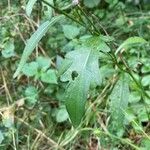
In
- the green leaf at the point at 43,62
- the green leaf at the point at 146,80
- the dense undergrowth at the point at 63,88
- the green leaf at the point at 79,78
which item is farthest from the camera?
the green leaf at the point at 43,62

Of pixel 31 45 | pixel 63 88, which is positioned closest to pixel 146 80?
pixel 63 88

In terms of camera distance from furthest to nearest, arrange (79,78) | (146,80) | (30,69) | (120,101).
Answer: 1. (30,69)
2. (146,80)
3. (120,101)
4. (79,78)

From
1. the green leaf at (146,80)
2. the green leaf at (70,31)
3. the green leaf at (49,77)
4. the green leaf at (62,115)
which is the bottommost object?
the green leaf at (62,115)

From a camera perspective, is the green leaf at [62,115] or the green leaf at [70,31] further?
the green leaf at [70,31]

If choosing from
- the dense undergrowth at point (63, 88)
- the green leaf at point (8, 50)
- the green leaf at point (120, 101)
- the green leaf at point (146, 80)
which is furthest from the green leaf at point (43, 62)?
the green leaf at point (120, 101)

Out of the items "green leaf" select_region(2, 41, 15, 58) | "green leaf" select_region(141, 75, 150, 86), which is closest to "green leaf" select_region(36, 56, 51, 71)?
"green leaf" select_region(2, 41, 15, 58)

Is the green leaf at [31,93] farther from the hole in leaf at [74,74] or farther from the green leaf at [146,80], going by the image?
the hole in leaf at [74,74]

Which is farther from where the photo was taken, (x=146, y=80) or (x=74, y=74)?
(x=146, y=80)

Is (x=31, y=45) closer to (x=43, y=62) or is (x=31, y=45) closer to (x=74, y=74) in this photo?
(x=74, y=74)
